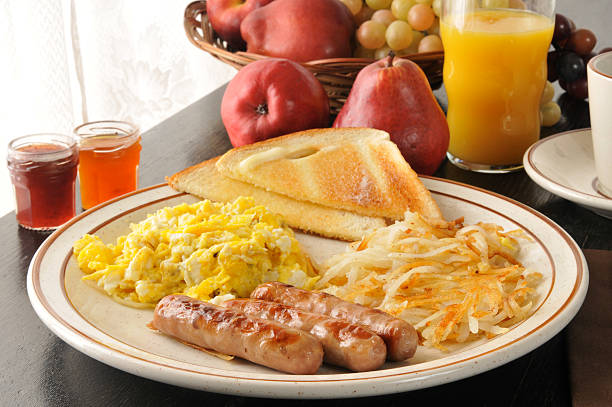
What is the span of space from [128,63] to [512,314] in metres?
3.25

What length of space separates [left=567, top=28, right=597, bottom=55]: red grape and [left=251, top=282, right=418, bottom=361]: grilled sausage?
1.79 meters

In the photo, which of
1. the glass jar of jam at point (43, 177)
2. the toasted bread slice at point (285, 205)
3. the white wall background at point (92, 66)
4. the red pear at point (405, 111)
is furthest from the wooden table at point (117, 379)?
the white wall background at point (92, 66)

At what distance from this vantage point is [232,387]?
0.96 m

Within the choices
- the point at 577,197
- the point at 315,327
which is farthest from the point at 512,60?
the point at 315,327

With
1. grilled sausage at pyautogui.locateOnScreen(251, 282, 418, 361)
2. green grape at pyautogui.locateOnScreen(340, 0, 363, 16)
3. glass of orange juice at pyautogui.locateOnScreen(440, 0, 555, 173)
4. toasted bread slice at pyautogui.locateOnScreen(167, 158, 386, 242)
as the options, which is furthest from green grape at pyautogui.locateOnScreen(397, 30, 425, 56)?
grilled sausage at pyautogui.locateOnScreen(251, 282, 418, 361)

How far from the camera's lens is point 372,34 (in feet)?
7.67

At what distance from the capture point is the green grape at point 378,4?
2.41m

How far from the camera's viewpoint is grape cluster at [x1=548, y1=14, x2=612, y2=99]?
256 cm

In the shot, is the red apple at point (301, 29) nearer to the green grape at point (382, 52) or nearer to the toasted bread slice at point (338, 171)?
the green grape at point (382, 52)

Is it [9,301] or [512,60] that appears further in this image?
[512,60]

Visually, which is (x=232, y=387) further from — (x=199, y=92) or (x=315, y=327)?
(x=199, y=92)

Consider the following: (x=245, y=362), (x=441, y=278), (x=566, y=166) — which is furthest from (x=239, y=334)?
(x=566, y=166)

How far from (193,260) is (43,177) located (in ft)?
1.96

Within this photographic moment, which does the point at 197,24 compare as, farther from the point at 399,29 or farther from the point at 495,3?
the point at 495,3
